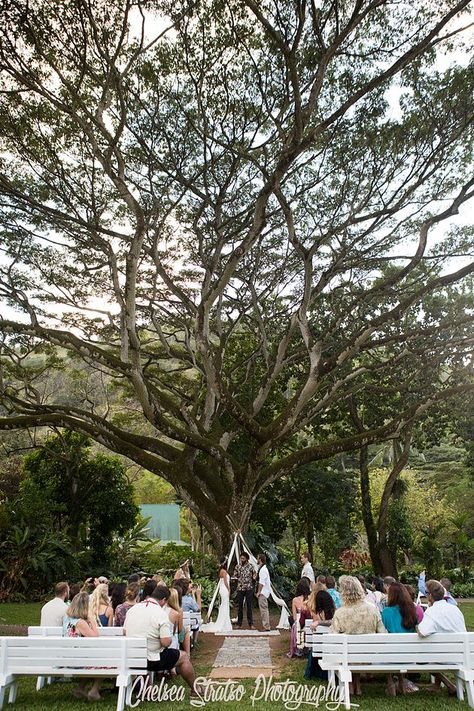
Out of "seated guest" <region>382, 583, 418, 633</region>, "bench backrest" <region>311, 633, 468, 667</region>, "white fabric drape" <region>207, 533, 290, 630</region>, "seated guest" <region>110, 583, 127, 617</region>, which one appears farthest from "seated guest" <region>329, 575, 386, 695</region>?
"white fabric drape" <region>207, 533, 290, 630</region>

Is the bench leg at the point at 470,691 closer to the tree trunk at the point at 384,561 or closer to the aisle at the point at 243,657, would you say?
the aisle at the point at 243,657

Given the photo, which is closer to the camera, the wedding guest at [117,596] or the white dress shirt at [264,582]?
the wedding guest at [117,596]

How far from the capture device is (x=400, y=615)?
5691mm

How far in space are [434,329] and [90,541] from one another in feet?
39.0

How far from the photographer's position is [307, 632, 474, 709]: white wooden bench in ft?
Answer: 16.6

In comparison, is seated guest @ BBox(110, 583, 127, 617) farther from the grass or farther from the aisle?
the aisle

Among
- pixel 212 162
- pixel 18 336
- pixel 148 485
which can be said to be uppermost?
pixel 212 162

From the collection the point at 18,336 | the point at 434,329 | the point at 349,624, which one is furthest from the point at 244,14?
the point at 18,336

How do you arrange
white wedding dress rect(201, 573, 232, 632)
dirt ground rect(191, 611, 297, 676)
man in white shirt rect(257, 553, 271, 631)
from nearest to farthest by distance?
dirt ground rect(191, 611, 297, 676), man in white shirt rect(257, 553, 271, 631), white wedding dress rect(201, 573, 232, 632)

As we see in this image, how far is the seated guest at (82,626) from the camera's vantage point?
17.3ft

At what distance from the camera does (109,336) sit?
16.4m

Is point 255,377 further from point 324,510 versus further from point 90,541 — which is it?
point 90,541

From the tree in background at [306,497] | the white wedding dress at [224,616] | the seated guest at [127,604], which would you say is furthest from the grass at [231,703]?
the tree in background at [306,497]

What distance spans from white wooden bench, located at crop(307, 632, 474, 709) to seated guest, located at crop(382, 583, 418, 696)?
52 cm
